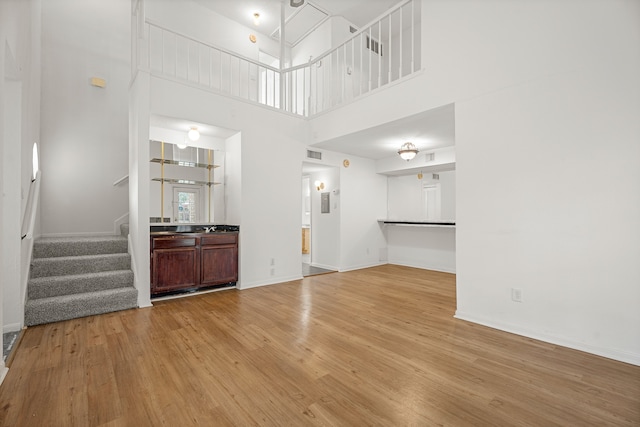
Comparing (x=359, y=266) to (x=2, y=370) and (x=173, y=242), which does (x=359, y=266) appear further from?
(x=2, y=370)

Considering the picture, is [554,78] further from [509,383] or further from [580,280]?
[509,383]

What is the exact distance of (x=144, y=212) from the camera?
3.66m

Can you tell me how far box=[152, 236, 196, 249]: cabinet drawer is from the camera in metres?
3.77

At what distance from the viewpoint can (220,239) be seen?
432 cm

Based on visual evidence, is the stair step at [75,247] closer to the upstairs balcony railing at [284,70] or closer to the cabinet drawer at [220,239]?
the cabinet drawer at [220,239]

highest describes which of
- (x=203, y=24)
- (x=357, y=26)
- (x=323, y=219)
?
(x=357, y=26)

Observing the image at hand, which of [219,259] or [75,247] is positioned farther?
[219,259]

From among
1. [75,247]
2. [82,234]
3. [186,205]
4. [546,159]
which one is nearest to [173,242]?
[186,205]

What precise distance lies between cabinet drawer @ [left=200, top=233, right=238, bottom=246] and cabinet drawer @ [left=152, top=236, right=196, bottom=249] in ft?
→ 0.51

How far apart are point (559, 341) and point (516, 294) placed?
485mm

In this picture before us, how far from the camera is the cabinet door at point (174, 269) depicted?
3.75 meters

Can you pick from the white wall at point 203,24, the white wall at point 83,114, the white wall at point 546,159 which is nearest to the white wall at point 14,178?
the white wall at point 83,114

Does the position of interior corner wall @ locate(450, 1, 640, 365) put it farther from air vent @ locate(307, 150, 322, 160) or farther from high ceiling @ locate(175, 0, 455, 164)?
air vent @ locate(307, 150, 322, 160)

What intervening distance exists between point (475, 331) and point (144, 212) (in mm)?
4154
